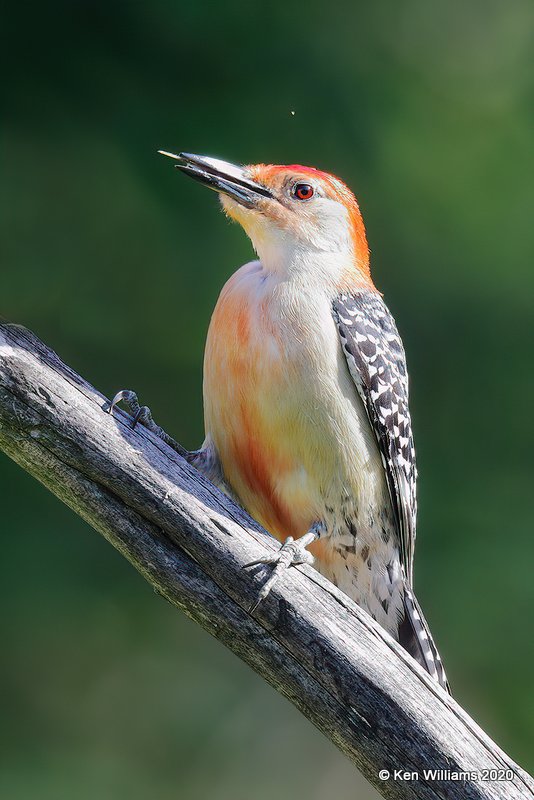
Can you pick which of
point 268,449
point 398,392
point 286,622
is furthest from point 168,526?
point 398,392

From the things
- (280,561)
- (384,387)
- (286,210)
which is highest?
(286,210)

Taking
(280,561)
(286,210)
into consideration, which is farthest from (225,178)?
(280,561)

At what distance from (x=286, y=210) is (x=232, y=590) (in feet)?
5.33

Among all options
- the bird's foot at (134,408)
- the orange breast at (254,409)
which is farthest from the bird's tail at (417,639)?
the bird's foot at (134,408)

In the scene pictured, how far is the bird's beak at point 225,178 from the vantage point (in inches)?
137

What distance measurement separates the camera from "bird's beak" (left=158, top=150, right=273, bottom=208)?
137 inches

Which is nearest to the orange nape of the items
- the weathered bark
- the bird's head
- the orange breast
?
the bird's head

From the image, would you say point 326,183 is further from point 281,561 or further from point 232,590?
point 232,590

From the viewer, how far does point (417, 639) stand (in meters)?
3.70

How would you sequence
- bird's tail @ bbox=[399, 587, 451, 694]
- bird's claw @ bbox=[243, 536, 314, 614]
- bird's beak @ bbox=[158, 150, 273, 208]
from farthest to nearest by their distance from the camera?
bird's tail @ bbox=[399, 587, 451, 694], bird's beak @ bbox=[158, 150, 273, 208], bird's claw @ bbox=[243, 536, 314, 614]

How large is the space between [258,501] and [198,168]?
1.34 m

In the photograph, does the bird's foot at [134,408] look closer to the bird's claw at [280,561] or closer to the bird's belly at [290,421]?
the bird's belly at [290,421]

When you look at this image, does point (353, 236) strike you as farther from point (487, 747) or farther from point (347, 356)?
point (487, 747)

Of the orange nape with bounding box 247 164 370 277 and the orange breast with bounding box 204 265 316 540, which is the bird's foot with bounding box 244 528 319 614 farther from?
the orange nape with bounding box 247 164 370 277
